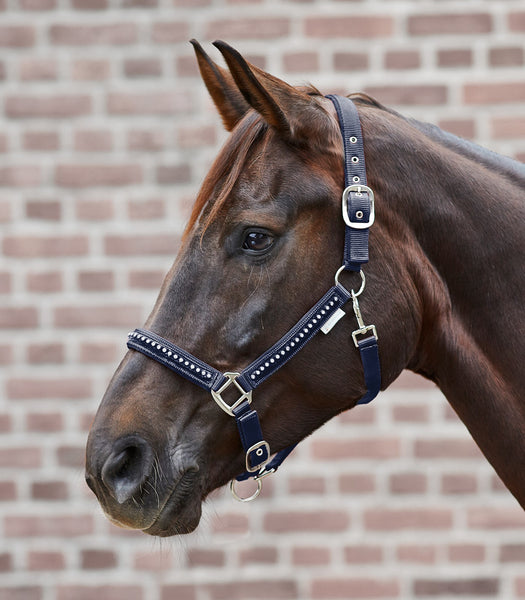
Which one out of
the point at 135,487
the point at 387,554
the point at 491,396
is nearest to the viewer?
the point at 135,487

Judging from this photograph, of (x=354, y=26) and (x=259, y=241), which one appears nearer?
(x=259, y=241)

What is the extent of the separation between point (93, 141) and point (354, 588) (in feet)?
5.72

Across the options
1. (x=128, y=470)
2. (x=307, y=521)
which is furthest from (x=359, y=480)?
(x=128, y=470)

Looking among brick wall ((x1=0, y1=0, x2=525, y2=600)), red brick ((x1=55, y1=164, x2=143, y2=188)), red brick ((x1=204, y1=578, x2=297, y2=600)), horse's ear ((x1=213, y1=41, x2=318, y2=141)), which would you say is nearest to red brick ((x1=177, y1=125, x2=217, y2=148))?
brick wall ((x1=0, y1=0, x2=525, y2=600))

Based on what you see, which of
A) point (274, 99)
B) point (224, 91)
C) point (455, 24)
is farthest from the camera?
point (455, 24)

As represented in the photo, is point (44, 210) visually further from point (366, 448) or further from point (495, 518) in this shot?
point (495, 518)

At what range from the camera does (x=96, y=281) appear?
7.64 ft

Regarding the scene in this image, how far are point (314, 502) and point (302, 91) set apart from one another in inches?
57.0

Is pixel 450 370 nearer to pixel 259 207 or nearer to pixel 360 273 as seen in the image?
pixel 360 273

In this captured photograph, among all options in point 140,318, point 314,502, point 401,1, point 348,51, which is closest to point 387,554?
point 314,502

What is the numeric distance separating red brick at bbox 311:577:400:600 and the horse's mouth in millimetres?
1197

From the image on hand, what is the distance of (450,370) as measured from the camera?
Answer: 1.34 metres

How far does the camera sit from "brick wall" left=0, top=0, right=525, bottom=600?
229 centimetres

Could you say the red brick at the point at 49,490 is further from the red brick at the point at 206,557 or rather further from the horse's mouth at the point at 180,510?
the horse's mouth at the point at 180,510
